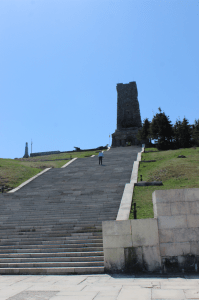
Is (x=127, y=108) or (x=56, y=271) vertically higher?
(x=127, y=108)

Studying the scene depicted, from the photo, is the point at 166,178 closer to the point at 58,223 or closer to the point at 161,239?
the point at 58,223

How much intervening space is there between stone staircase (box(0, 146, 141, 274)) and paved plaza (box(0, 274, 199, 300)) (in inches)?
31.1

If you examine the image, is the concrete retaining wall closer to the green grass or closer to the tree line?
the green grass

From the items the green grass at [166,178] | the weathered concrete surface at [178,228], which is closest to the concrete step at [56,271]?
the weathered concrete surface at [178,228]

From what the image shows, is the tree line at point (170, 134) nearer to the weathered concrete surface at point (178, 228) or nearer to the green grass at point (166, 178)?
the green grass at point (166, 178)

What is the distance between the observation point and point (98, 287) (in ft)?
19.0

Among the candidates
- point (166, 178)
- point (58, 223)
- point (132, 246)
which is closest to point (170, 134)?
point (166, 178)

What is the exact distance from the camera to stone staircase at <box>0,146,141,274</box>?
26.6 ft

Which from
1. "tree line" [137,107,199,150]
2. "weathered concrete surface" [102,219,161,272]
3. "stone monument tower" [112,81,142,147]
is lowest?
"weathered concrete surface" [102,219,161,272]

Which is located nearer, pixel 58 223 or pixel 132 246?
pixel 132 246

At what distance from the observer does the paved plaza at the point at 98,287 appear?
500 centimetres

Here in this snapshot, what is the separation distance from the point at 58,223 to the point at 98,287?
546 centimetres

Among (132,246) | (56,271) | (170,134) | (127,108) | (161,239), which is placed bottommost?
(56,271)

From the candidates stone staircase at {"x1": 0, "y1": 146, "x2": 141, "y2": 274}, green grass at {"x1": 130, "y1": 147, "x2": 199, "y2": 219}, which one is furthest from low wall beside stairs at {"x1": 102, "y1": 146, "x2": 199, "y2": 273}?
green grass at {"x1": 130, "y1": 147, "x2": 199, "y2": 219}
